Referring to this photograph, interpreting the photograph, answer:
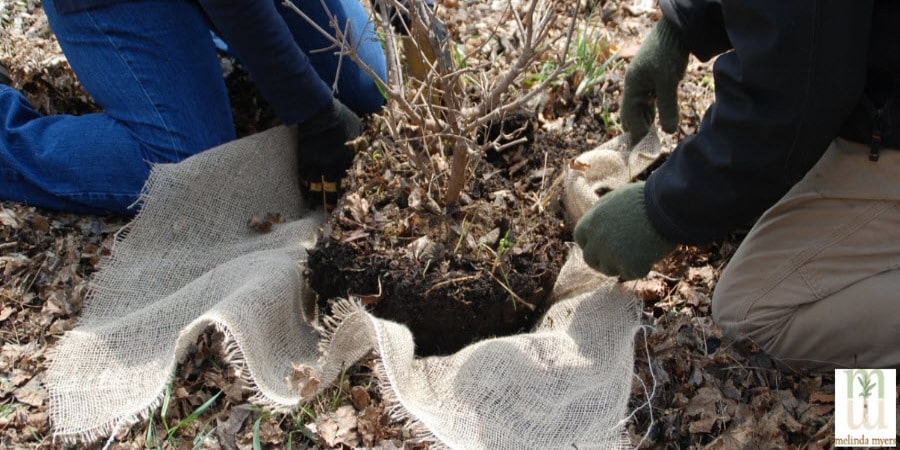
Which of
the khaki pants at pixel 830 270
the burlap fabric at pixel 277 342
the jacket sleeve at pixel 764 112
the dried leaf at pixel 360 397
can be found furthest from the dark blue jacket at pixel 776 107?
the dried leaf at pixel 360 397

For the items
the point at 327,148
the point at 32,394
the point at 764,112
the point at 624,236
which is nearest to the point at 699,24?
the point at 764,112

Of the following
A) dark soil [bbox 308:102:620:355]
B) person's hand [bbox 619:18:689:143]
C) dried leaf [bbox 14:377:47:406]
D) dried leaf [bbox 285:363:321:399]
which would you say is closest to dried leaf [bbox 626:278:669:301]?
dark soil [bbox 308:102:620:355]

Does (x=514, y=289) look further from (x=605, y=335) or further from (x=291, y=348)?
(x=291, y=348)

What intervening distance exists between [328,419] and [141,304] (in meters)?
0.81

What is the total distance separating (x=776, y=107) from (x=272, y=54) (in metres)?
1.58

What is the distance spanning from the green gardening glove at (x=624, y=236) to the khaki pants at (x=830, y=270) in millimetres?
354

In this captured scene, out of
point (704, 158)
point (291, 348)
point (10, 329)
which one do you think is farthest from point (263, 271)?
point (704, 158)

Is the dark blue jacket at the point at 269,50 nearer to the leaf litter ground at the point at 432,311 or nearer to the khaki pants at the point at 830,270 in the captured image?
the leaf litter ground at the point at 432,311

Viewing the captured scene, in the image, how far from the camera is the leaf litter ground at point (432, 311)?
205 centimetres

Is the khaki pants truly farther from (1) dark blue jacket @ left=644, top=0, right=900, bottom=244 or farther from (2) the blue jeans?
(2) the blue jeans

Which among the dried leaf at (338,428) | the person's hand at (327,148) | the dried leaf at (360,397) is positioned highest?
the person's hand at (327,148)

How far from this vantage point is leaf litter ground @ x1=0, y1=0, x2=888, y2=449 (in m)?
2.05

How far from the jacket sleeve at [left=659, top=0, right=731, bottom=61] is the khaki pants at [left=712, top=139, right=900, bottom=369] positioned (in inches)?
20.6

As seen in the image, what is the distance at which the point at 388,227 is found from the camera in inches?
91.9
